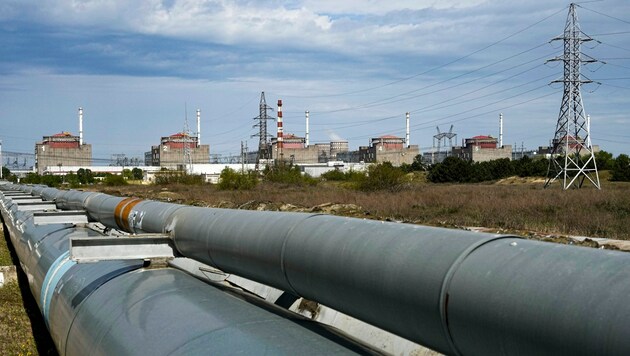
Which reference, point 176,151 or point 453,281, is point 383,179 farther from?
point 176,151

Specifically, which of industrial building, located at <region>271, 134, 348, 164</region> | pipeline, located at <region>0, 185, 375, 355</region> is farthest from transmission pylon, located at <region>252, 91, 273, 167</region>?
pipeline, located at <region>0, 185, 375, 355</region>

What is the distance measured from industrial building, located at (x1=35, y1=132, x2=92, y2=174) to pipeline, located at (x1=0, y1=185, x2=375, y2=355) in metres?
147

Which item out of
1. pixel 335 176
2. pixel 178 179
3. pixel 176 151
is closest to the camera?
pixel 178 179

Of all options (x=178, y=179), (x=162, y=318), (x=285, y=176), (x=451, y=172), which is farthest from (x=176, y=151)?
(x=162, y=318)

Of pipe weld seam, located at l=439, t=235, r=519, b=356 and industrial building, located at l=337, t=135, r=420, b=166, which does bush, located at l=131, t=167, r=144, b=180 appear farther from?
pipe weld seam, located at l=439, t=235, r=519, b=356

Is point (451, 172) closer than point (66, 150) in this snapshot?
Yes

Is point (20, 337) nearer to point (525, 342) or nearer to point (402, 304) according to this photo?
point (402, 304)

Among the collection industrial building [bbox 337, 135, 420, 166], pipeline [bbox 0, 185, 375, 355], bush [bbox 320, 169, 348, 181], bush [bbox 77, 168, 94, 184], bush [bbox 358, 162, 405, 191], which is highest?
industrial building [bbox 337, 135, 420, 166]

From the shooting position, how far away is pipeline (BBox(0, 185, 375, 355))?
260 centimetres

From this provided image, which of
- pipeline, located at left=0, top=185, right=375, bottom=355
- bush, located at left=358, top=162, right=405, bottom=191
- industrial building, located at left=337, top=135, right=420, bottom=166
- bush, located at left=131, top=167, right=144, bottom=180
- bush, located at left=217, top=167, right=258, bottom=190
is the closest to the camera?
pipeline, located at left=0, top=185, right=375, bottom=355

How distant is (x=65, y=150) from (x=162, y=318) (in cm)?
15423

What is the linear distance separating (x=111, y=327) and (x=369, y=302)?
1510 millimetres

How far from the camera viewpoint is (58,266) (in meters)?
5.37

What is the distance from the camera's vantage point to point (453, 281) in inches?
80.0
